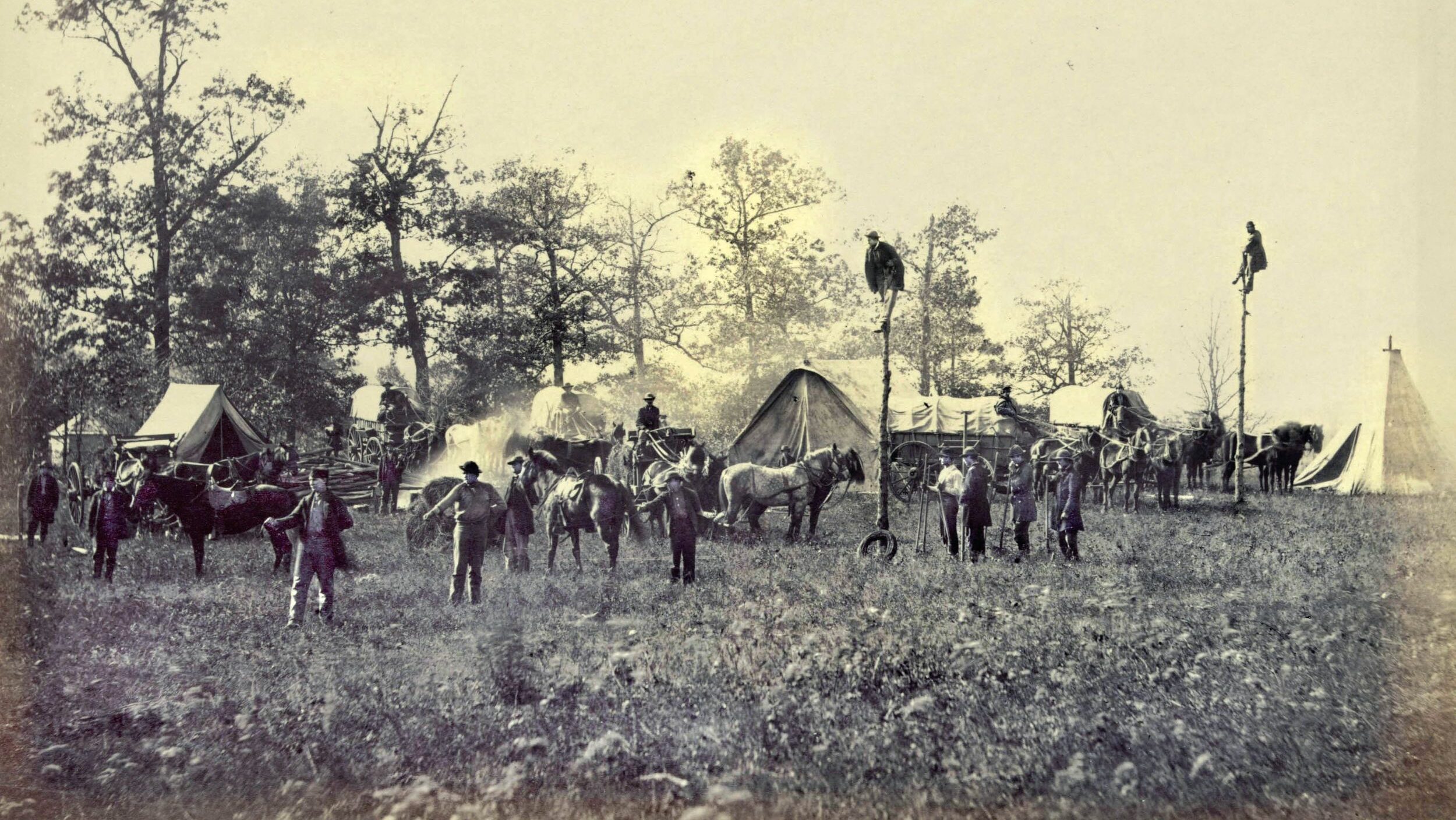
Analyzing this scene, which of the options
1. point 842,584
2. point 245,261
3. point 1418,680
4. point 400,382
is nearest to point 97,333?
point 245,261

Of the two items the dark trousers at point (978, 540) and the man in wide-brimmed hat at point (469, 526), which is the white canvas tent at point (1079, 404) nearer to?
the dark trousers at point (978, 540)

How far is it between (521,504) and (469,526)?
1354 mm

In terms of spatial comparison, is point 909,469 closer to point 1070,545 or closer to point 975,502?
point 1070,545

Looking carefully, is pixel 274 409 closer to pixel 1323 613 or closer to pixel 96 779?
pixel 96 779

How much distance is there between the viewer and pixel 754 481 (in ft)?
38.2

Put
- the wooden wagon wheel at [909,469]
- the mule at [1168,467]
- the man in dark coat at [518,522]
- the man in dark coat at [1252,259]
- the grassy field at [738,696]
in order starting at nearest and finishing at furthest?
1. the grassy field at [738,696]
2. the man in dark coat at [518,522]
3. the man in dark coat at [1252,259]
4. the wooden wagon wheel at [909,469]
5. the mule at [1168,467]

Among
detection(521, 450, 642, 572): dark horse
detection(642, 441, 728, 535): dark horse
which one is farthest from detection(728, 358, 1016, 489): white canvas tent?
detection(521, 450, 642, 572): dark horse

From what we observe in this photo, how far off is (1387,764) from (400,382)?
A: 9495mm

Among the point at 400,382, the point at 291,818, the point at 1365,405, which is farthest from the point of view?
the point at 1365,405

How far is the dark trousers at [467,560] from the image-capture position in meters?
7.94

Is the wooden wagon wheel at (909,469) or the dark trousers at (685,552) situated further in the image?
the wooden wagon wheel at (909,469)

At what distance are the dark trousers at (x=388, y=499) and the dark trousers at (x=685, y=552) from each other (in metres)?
4.37

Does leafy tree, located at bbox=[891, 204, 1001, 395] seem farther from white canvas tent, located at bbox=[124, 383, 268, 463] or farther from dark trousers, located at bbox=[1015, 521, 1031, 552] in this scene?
white canvas tent, located at bbox=[124, 383, 268, 463]

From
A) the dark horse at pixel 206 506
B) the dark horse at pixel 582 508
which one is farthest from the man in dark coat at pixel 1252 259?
the dark horse at pixel 206 506
